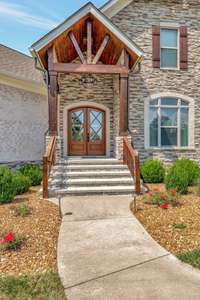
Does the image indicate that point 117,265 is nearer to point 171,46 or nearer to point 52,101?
point 52,101

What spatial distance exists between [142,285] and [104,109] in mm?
8976

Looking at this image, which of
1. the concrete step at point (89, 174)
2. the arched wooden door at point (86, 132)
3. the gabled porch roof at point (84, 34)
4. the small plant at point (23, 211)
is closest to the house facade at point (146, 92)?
the arched wooden door at point (86, 132)

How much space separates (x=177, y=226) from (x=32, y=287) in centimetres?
296

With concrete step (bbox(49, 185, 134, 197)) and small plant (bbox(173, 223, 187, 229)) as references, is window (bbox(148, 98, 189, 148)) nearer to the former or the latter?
concrete step (bbox(49, 185, 134, 197))

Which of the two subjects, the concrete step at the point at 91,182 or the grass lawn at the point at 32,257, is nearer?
the grass lawn at the point at 32,257

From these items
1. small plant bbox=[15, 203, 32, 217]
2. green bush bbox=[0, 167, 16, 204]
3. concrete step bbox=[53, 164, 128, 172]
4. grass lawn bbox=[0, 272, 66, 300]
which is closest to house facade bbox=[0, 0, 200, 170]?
concrete step bbox=[53, 164, 128, 172]

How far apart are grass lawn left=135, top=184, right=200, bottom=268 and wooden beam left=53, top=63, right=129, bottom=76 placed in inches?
171

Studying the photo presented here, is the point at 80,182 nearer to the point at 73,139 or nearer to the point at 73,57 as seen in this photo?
the point at 73,139

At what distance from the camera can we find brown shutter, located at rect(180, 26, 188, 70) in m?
11.0

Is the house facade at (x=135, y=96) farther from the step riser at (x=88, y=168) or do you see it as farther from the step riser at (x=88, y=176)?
the step riser at (x=88, y=176)

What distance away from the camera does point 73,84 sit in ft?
36.9

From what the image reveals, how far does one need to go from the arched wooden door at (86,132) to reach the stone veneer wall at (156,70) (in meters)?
1.60

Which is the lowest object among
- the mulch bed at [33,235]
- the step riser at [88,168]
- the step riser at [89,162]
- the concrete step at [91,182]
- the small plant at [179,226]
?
the mulch bed at [33,235]

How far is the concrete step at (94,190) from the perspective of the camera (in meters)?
7.43
